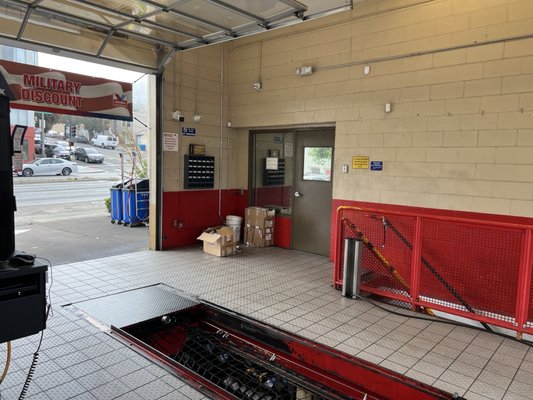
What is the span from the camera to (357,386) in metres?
3.22

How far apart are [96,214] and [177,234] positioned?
5201mm

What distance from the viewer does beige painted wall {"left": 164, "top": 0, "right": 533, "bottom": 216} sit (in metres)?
4.46

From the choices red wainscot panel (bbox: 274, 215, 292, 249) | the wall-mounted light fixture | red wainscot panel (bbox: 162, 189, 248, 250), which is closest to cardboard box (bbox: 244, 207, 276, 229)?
red wainscot panel (bbox: 274, 215, 292, 249)

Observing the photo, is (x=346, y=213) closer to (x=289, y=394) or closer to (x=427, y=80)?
(x=427, y=80)

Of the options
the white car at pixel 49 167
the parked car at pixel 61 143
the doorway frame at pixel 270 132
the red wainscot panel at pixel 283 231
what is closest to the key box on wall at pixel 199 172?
the doorway frame at pixel 270 132

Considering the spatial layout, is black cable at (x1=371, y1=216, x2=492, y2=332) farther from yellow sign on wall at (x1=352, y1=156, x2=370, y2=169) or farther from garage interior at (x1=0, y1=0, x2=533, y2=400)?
yellow sign on wall at (x1=352, y1=156, x2=370, y2=169)

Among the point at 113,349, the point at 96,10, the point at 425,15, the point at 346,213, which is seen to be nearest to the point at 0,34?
the point at 96,10

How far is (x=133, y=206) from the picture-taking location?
30.8 ft

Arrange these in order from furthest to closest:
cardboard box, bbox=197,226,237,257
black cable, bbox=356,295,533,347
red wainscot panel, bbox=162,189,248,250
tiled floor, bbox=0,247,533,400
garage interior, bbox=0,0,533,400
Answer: red wainscot panel, bbox=162,189,248,250 < cardboard box, bbox=197,226,237,257 < black cable, bbox=356,295,533,347 < garage interior, bbox=0,0,533,400 < tiled floor, bbox=0,247,533,400

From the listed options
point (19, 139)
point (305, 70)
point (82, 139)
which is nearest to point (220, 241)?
point (305, 70)

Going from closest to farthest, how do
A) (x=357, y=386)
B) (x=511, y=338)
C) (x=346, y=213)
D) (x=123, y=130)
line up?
1. (x=357, y=386)
2. (x=511, y=338)
3. (x=346, y=213)
4. (x=123, y=130)

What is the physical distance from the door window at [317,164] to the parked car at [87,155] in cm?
1900

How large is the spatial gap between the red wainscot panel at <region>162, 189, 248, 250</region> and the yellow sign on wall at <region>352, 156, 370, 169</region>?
9.01 ft

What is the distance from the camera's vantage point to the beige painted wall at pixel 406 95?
Answer: 4.46m
